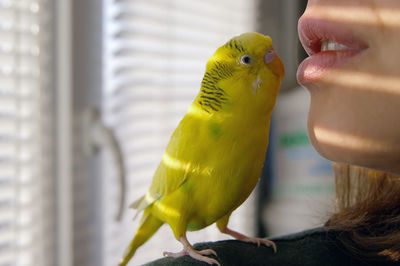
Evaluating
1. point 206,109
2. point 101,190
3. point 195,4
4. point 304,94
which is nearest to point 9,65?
point 101,190

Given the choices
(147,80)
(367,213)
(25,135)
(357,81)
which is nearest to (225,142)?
(357,81)

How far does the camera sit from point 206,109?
0.36 m

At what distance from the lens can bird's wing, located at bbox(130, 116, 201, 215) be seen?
1.15 feet

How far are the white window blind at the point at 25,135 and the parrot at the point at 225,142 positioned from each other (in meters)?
0.55

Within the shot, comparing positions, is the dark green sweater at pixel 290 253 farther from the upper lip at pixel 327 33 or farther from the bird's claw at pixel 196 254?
the upper lip at pixel 327 33

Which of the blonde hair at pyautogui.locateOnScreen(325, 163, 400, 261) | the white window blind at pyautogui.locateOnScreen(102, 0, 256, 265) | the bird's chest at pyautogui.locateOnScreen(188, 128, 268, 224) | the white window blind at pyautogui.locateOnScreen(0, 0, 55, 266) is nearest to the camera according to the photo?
the bird's chest at pyautogui.locateOnScreen(188, 128, 268, 224)

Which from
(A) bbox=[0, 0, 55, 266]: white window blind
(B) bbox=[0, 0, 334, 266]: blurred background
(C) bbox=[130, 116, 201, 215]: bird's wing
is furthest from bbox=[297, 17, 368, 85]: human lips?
(A) bbox=[0, 0, 55, 266]: white window blind

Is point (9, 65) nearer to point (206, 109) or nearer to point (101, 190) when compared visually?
point (101, 190)

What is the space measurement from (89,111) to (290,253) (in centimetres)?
→ 61

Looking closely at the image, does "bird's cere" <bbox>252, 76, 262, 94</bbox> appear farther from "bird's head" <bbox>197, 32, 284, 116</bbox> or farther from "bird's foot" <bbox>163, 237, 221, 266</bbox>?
"bird's foot" <bbox>163, 237, 221, 266</bbox>

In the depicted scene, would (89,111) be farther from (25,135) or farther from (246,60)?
(246,60)

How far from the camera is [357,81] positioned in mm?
346

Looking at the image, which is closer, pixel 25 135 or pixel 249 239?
pixel 249 239

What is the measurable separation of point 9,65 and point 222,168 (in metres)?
0.61
